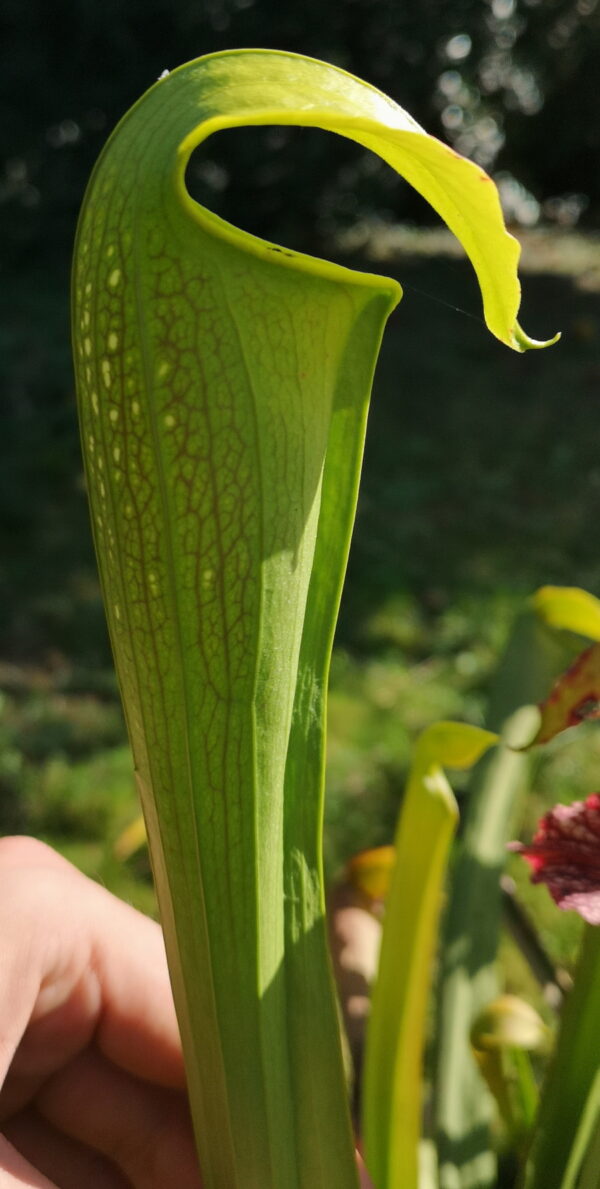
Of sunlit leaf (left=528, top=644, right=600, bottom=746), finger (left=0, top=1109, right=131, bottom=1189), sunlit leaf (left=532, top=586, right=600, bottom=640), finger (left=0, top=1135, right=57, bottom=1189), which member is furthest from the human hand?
sunlit leaf (left=532, top=586, right=600, bottom=640)

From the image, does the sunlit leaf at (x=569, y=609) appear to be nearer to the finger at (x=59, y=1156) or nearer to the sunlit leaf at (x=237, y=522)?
the sunlit leaf at (x=237, y=522)

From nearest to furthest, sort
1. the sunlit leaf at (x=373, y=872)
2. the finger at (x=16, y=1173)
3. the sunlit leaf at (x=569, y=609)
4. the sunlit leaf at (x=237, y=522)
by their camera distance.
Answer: the sunlit leaf at (x=237, y=522)
the finger at (x=16, y=1173)
the sunlit leaf at (x=569, y=609)
the sunlit leaf at (x=373, y=872)

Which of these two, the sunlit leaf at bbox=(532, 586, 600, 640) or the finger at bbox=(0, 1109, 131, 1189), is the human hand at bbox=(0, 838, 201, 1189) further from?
the sunlit leaf at bbox=(532, 586, 600, 640)

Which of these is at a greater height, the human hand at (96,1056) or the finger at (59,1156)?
the human hand at (96,1056)

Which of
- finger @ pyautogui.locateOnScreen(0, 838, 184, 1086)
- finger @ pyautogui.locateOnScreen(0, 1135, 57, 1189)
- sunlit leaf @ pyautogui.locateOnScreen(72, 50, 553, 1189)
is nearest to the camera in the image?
sunlit leaf @ pyautogui.locateOnScreen(72, 50, 553, 1189)

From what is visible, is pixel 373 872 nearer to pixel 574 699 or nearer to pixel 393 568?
pixel 574 699

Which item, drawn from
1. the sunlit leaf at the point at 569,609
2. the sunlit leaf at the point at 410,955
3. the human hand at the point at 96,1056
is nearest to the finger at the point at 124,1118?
the human hand at the point at 96,1056

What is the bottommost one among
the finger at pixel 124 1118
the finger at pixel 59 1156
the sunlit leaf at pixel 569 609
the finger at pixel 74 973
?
the finger at pixel 59 1156
